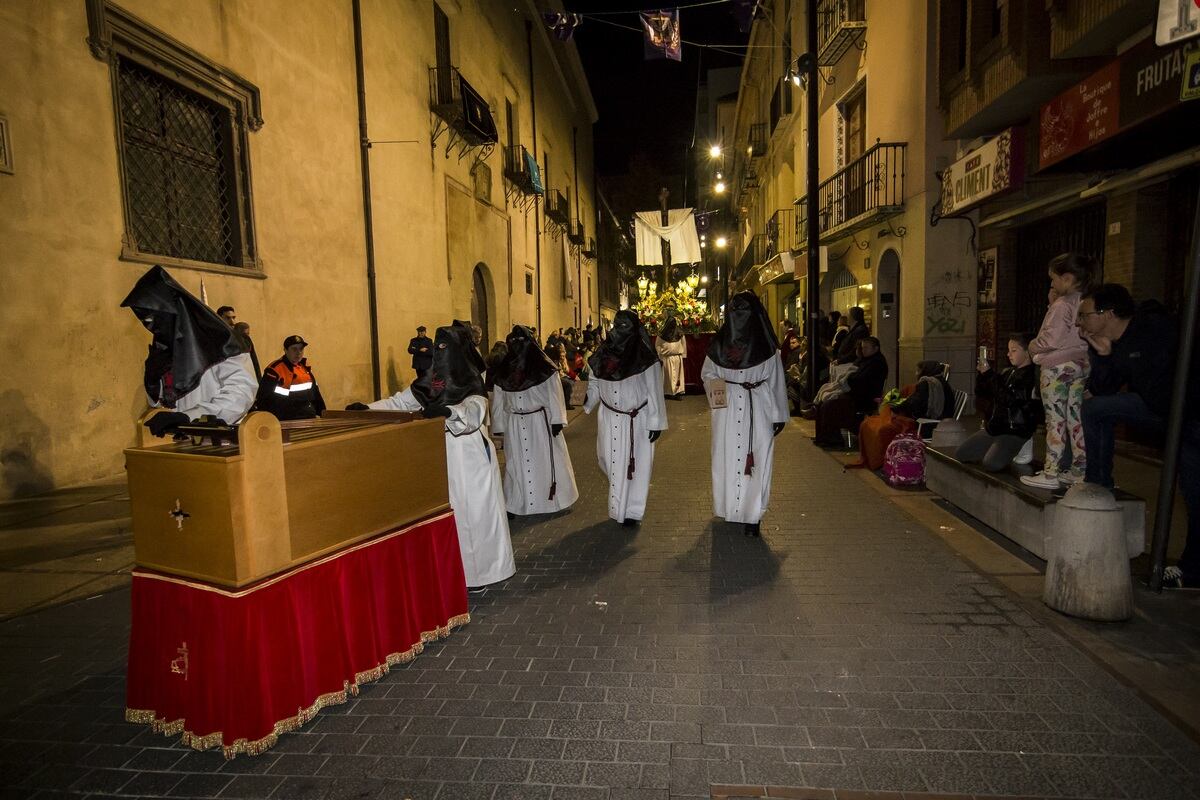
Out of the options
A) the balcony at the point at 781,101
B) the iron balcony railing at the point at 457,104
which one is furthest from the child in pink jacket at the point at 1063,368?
the balcony at the point at 781,101

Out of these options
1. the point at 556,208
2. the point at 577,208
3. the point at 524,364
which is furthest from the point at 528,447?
the point at 577,208

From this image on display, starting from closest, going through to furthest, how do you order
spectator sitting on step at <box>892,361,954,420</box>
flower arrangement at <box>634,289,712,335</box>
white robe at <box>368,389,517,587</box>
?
white robe at <box>368,389,517,587</box>, spectator sitting on step at <box>892,361,954,420</box>, flower arrangement at <box>634,289,712,335</box>

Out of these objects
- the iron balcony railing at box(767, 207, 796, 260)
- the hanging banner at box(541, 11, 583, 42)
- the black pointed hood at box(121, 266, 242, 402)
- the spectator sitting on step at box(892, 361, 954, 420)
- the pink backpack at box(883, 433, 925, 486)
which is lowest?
the pink backpack at box(883, 433, 925, 486)

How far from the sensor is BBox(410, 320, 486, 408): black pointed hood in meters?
4.39

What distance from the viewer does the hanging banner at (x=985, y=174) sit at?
32.0 feet

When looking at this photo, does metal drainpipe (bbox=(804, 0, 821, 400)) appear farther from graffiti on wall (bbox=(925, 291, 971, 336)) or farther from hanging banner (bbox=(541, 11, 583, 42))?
hanging banner (bbox=(541, 11, 583, 42))

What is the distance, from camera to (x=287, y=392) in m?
7.86

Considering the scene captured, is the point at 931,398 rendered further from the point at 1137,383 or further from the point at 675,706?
the point at 675,706

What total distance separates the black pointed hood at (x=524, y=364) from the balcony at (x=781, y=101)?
17.7 meters

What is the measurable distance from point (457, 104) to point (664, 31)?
512 centimetres

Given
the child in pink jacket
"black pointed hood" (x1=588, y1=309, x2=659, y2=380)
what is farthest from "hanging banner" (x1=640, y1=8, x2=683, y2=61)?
the child in pink jacket

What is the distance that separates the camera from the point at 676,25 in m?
15.1

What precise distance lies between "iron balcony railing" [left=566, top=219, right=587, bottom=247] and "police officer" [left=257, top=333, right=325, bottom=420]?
26.3 m

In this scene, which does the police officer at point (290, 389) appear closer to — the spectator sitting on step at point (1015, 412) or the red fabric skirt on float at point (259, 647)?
the red fabric skirt on float at point (259, 647)
